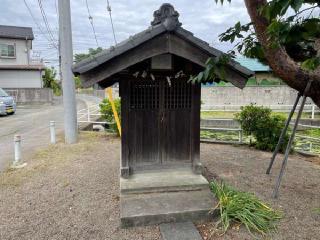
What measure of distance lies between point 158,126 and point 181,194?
1.32 m

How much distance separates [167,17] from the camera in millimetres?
4293

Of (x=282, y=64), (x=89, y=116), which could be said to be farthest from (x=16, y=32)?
(x=282, y=64)

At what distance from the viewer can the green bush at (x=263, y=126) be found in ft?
27.4

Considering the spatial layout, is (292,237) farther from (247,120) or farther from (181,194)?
(247,120)

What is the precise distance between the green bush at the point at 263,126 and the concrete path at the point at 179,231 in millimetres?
5394

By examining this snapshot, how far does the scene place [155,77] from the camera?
516 cm

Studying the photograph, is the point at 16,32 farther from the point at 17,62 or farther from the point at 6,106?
the point at 6,106

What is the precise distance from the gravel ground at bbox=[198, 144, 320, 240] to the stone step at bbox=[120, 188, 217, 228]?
25cm

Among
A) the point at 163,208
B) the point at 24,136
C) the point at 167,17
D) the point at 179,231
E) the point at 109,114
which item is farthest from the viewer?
the point at 24,136

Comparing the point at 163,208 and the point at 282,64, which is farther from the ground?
the point at 282,64

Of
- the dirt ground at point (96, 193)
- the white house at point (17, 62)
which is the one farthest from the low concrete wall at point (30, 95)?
the dirt ground at point (96, 193)

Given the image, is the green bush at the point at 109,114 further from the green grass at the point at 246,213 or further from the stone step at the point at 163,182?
the green grass at the point at 246,213

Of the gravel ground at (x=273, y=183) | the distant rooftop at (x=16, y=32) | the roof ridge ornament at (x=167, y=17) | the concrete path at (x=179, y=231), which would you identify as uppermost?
the distant rooftop at (x=16, y=32)

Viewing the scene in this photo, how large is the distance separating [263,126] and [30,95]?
22.1 metres
